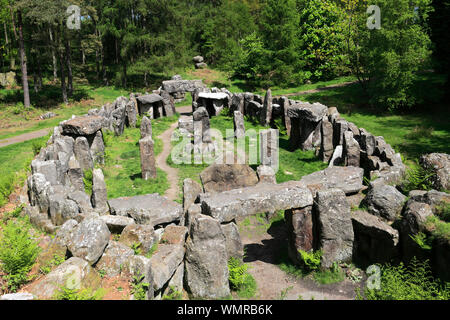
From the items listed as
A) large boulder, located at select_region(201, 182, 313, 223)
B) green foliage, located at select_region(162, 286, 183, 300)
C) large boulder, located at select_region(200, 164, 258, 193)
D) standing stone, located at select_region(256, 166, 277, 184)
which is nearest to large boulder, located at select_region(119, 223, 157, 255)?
green foliage, located at select_region(162, 286, 183, 300)

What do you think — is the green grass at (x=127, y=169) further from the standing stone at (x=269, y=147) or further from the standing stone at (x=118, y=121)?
the standing stone at (x=269, y=147)

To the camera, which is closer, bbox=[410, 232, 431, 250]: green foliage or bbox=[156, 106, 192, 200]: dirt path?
bbox=[410, 232, 431, 250]: green foliage

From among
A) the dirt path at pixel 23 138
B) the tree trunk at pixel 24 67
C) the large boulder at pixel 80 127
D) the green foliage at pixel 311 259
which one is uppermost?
the tree trunk at pixel 24 67

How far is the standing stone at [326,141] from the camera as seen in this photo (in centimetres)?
1794

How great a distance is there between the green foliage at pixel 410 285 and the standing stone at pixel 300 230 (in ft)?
A: 6.14

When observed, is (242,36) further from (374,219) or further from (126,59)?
(374,219)

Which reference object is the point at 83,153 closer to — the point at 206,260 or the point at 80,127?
the point at 80,127

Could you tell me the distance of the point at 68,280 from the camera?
6742mm

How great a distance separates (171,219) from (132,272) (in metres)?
3.80

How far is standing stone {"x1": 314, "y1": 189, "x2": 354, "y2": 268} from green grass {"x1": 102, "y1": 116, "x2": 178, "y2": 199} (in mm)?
7522

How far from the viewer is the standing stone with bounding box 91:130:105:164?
18516 mm

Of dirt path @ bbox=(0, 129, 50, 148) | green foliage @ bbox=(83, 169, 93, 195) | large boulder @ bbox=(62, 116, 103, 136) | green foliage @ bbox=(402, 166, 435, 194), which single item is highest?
large boulder @ bbox=(62, 116, 103, 136)

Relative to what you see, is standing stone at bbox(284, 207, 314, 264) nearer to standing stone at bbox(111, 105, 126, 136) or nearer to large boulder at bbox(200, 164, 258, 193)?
large boulder at bbox(200, 164, 258, 193)

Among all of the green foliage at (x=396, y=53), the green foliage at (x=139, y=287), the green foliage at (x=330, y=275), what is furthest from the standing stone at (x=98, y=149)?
the green foliage at (x=396, y=53)
